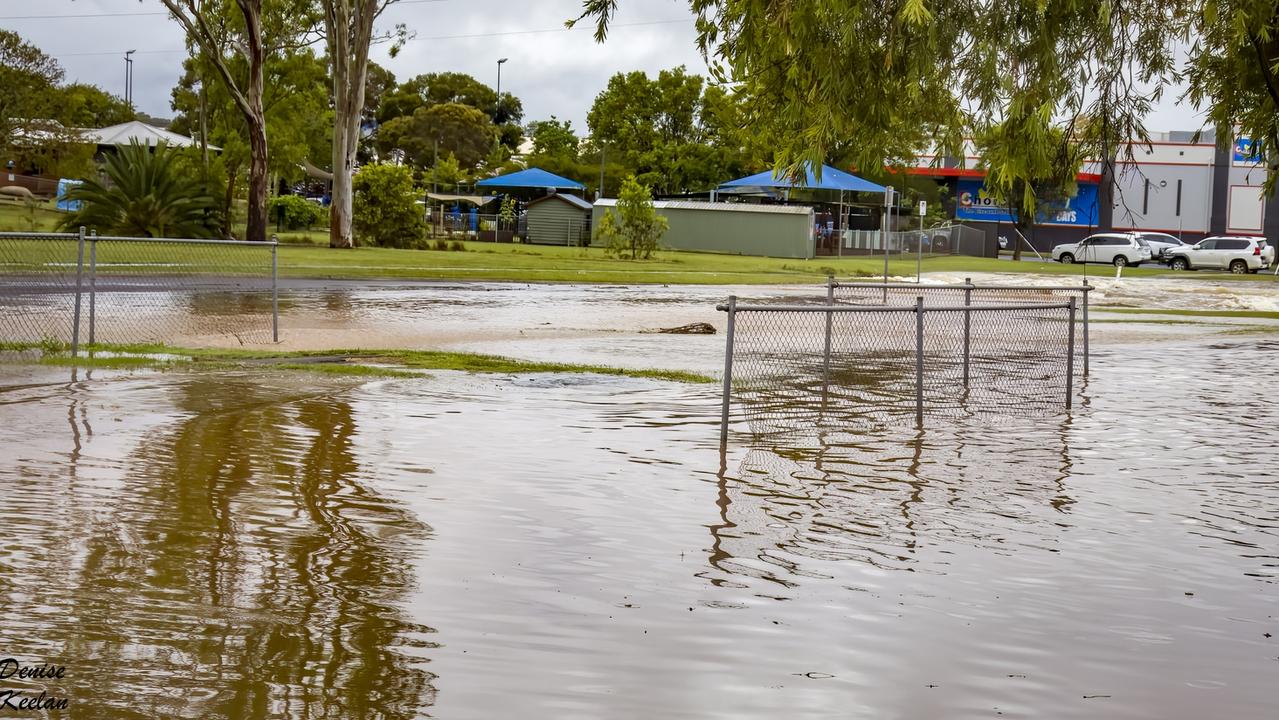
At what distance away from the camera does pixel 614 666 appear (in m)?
5.36

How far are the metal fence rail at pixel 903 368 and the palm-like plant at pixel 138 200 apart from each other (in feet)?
72.4

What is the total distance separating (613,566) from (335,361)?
9.71 meters

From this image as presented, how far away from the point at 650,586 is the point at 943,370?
9511mm

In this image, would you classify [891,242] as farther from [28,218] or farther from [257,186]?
[28,218]

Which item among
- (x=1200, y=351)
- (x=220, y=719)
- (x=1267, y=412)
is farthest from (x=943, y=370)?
(x=220, y=719)

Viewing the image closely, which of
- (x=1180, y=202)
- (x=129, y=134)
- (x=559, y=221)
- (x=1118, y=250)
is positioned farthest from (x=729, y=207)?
(x=1180, y=202)

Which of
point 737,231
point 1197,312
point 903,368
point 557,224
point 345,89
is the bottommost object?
point 903,368

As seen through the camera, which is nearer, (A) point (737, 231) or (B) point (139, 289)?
(B) point (139, 289)

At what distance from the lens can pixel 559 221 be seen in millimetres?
65125

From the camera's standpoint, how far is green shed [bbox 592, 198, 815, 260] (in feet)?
195

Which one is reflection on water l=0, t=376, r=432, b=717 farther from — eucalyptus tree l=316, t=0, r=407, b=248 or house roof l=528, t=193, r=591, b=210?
house roof l=528, t=193, r=591, b=210

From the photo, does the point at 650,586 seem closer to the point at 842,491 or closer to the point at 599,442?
the point at 842,491

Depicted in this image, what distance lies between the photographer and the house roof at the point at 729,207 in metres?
59.2
